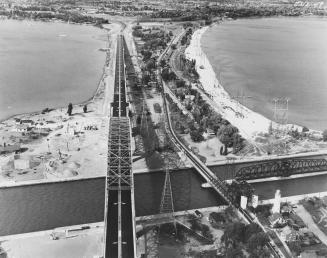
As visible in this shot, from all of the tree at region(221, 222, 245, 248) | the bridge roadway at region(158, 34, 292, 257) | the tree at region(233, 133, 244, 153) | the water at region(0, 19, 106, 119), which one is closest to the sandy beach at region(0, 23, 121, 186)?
the water at region(0, 19, 106, 119)

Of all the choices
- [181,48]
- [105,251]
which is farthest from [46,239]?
[181,48]

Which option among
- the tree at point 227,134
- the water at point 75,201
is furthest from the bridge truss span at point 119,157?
the tree at point 227,134

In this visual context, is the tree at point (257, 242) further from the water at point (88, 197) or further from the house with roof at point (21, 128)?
the house with roof at point (21, 128)

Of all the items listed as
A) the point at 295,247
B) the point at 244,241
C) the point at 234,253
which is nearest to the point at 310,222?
the point at 295,247

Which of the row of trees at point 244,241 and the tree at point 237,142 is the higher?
the tree at point 237,142

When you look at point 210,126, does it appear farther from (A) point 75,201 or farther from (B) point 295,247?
(B) point 295,247

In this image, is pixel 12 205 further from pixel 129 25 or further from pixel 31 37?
pixel 129 25
